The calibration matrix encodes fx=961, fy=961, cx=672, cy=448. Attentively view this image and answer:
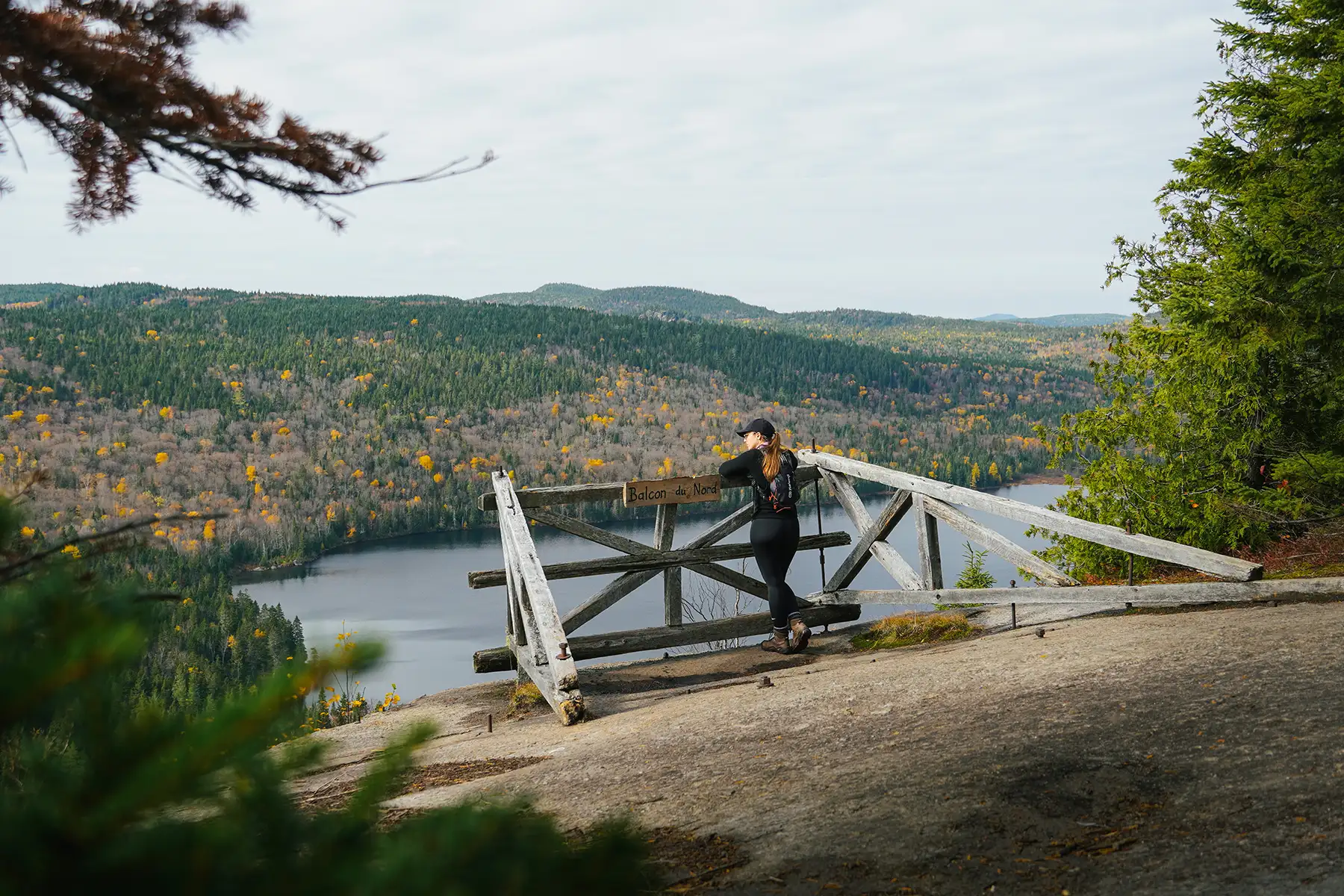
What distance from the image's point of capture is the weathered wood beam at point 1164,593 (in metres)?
6.57

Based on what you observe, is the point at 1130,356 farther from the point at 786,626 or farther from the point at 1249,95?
the point at 786,626

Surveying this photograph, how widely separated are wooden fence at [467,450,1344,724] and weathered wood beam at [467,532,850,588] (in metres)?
0.02

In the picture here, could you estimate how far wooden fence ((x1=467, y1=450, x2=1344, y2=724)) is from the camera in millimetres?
6828

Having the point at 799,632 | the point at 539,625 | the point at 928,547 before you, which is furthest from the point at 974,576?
Result: the point at 539,625

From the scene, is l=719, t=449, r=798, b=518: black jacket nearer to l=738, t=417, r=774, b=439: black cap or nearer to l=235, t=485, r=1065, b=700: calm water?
l=738, t=417, r=774, b=439: black cap

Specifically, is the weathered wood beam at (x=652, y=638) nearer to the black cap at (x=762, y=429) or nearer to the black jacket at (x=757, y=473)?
the black jacket at (x=757, y=473)

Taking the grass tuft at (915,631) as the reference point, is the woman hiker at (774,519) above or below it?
above

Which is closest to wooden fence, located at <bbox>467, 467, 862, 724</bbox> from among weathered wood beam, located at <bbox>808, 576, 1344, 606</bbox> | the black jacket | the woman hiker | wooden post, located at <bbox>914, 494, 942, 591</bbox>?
the black jacket

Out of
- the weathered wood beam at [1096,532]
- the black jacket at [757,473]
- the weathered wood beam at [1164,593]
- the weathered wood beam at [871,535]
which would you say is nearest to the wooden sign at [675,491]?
the black jacket at [757,473]

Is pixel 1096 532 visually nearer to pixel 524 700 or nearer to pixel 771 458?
pixel 771 458

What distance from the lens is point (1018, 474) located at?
121312 millimetres

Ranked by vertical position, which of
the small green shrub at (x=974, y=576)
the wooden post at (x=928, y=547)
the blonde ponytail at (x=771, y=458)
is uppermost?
the blonde ponytail at (x=771, y=458)

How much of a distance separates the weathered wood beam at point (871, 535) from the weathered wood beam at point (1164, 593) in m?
0.55

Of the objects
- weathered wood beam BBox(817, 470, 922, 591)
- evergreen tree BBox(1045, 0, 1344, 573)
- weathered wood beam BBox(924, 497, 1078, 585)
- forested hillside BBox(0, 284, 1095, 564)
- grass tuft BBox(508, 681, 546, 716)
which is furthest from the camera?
forested hillside BBox(0, 284, 1095, 564)
